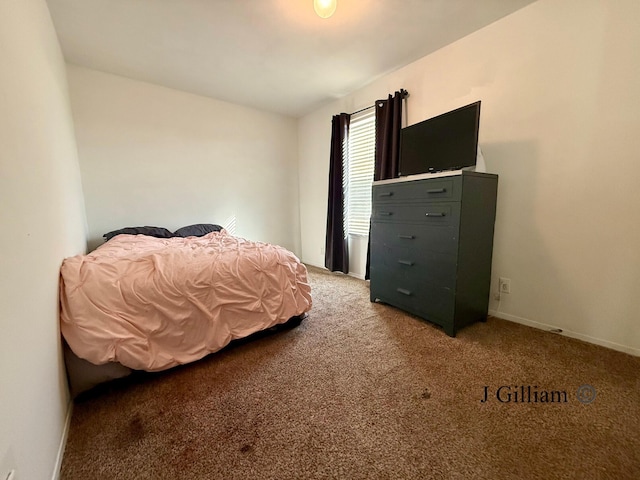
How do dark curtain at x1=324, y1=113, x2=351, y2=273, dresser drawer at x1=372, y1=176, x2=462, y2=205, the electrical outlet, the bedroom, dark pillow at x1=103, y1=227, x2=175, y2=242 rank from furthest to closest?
dark curtain at x1=324, y1=113, x2=351, y2=273 < dark pillow at x1=103, y1=227, x2=175, y2=242 < the electrical outlet < dresser drawer at x1=372, y1=176, x2=462, y2=205 < the bedroom

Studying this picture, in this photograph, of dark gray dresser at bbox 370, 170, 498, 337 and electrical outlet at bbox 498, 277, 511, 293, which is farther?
electrical outlet at bbox 498, 277, 511, 293

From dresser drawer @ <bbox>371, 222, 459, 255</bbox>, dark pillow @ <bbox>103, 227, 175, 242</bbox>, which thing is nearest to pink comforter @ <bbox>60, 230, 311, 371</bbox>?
dark pillow @ <bbox>103, 227, 175, 242</bbox>

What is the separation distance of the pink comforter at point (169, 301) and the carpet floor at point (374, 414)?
19cm

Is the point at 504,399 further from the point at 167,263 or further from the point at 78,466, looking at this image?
the point at 167,263

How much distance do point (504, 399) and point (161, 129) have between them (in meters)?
3.89

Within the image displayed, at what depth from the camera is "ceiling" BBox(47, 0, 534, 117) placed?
1850mm

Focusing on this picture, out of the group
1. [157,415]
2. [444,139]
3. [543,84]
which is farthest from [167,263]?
[543,84]

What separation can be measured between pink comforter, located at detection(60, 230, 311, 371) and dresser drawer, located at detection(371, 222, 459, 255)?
0.90 metres

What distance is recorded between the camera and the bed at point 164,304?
127 centimetres

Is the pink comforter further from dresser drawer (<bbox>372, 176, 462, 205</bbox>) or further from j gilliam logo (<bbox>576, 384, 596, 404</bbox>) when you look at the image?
j gilliam logo (<bbox>576, 384, 596, 404</bbox>)

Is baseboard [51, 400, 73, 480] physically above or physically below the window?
below

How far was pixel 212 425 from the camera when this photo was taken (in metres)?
1.15

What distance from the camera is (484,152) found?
217 centimetres

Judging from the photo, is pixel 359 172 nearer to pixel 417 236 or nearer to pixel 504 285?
pixel 417 236
